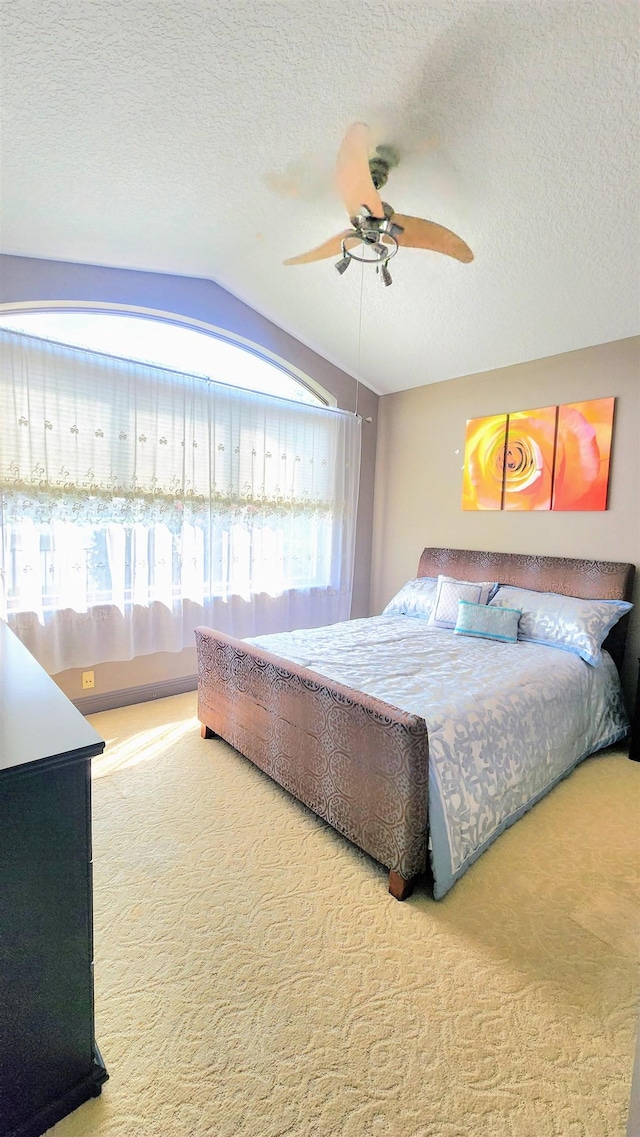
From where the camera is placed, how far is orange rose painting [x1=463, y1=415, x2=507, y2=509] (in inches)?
142

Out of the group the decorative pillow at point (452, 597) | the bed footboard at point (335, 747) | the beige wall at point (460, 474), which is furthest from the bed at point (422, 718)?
the beige wall at point (460, 474)

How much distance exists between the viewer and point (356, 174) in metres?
1.71

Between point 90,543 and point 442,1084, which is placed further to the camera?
point 90,543

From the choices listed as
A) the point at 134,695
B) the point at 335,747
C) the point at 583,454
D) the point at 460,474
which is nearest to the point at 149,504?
the point at 134,695

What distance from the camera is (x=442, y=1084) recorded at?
114cm

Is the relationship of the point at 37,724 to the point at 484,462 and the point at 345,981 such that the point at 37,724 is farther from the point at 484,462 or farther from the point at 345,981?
the point at 484,462

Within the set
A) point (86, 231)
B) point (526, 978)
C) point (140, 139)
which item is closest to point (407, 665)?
point (526, 978)

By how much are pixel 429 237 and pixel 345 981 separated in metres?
2.65

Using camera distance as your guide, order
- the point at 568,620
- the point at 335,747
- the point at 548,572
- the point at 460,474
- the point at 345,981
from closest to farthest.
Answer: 1. the point at 345,981
2. the point at 335,747
3. the point at 568,620
4. the point at 548,572
5. the point at 460,474

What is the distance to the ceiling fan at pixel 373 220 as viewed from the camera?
→ 171 cm

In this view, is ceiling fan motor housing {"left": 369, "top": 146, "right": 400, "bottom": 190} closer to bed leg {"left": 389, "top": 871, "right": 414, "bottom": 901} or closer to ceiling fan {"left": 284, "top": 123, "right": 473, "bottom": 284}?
ceiling fan {"left": 284, "top": 123, "right": 473, "bottom": 284}

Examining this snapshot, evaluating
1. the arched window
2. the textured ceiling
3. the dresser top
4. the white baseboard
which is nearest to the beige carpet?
the dresser top

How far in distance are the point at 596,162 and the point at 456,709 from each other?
2290mm

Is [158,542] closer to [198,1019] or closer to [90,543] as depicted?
[90,543]
